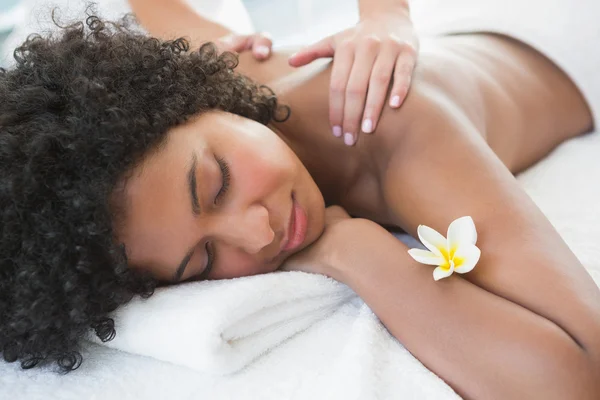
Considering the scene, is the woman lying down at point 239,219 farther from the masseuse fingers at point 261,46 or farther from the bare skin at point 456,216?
the masseuse fingers at point 261,46

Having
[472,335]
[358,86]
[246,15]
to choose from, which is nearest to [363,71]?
[358,86]

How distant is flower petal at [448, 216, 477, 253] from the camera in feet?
2.35

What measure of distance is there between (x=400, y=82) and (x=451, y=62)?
196mm

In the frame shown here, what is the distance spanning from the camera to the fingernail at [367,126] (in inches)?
35.3

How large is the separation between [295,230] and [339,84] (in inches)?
10.0

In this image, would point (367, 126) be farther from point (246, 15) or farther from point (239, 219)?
point (246, 15)

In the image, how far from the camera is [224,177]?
81 cm

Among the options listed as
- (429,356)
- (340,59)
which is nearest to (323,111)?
(340,59)

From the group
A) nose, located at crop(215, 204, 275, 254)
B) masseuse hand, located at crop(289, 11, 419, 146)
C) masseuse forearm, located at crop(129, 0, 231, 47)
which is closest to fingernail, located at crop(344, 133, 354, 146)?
masseuse hand, located at crop(289, 11, 419, 146)

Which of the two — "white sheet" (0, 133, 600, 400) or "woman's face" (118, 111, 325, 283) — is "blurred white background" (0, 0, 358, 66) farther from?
"white sheet" (0, 133, 600, 400)

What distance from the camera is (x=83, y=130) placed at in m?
0.75

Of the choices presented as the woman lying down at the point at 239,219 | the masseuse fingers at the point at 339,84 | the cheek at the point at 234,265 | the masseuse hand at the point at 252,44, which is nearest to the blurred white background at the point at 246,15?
the masseuse hand at the point at 252,44

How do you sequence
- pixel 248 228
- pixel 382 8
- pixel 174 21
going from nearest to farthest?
pixel 248 228 → pixel 382 8 → pixel 174 21

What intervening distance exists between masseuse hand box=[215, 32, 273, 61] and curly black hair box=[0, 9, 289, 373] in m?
0.33
